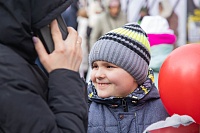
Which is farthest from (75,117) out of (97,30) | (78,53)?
(97,30)

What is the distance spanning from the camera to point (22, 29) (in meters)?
1.58

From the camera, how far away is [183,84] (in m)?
2.33

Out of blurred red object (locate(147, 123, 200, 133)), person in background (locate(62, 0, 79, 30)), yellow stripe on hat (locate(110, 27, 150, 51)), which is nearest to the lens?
blurred red object (locate(147, 123, 200, 133))

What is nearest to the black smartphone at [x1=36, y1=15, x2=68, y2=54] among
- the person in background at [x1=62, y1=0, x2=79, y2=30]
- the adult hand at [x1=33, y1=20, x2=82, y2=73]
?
the adult hand at [x1=33, y1=20, x2=82, y2=73]

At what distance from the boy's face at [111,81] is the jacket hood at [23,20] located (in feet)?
2.94

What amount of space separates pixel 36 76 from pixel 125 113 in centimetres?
97

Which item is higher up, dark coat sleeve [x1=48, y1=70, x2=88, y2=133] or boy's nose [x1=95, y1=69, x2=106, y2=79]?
dark coat sleeve [x1=48, y1=70, x2=88, y2=133]

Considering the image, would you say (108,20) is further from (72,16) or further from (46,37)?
(46,37)

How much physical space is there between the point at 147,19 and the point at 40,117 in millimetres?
2955

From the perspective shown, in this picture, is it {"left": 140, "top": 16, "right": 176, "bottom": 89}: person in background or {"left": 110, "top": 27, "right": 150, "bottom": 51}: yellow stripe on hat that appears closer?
{"left": 110, "top": 27, "right": 150, "bottom": 51}: yellow stripe on hat

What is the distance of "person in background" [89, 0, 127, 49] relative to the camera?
7.96 metres

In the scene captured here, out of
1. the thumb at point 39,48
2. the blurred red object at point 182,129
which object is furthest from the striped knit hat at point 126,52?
the thumb at point 39,48

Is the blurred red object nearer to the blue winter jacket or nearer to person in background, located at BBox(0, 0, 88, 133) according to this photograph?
the blue winter jacket

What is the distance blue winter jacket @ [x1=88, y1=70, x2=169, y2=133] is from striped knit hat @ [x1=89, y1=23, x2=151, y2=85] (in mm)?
129
